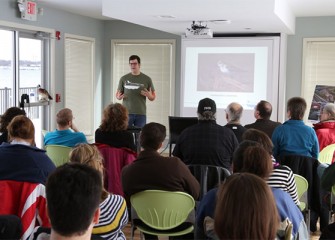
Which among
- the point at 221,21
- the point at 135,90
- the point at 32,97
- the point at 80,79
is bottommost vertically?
the point at 32,97

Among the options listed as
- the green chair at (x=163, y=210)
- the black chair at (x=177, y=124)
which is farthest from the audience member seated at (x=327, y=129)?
the green chair at (x=163, y=210)

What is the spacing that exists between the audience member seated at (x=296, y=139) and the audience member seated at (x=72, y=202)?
304 cm

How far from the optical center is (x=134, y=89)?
295 inches

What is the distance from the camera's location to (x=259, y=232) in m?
1.43

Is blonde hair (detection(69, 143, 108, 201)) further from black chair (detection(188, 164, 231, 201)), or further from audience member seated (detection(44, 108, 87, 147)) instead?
audience member seated (detection(44, 108, 87, 147))

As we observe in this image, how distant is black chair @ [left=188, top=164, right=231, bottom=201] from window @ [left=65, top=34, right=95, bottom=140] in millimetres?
5040

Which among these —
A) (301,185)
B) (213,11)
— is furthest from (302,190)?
(213,11)

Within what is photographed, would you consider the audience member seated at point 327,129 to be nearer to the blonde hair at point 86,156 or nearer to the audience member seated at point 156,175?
the audience member seated at point 156,175

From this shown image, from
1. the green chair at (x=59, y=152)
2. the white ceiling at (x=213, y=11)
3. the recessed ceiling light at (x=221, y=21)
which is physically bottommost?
the green chair at (x=59, y=152)

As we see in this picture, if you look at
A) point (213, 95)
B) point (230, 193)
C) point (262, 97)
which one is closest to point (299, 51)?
point (262, 97)

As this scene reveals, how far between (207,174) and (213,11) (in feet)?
8.11

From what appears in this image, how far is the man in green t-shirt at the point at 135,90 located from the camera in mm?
7426

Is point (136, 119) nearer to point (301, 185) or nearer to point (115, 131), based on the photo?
point (115, 131)

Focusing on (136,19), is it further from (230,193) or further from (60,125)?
(230,193)
